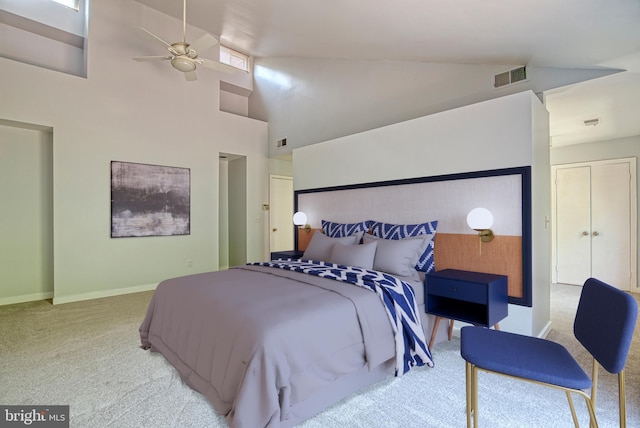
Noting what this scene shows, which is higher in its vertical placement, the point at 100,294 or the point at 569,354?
the point at 569,354

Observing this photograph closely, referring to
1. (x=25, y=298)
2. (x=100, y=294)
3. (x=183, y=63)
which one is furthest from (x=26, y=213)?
(x=183, y=63)

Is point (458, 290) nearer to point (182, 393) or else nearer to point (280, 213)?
point (182, 393)

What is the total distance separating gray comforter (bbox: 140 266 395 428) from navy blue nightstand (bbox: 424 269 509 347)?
74cm

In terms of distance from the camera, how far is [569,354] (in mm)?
1500

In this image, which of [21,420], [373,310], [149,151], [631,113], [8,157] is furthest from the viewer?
[149,151]

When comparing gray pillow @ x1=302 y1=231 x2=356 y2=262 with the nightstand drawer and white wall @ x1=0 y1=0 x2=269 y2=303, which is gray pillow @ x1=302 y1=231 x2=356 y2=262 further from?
white wall @ x1=0 y1=0 x2=269 y2=303

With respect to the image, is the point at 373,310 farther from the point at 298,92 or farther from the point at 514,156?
the point at 298,92

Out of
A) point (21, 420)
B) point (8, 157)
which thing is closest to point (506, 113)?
point (21, 420)

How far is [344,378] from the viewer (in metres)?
1.98

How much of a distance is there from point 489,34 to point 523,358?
2.59m

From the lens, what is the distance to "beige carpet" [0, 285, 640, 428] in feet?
5.89

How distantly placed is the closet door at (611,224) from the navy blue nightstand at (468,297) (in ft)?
11.6

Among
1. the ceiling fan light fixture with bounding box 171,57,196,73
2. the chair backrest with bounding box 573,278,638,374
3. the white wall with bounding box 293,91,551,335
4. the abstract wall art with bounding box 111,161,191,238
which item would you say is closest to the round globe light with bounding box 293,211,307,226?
the white wall with bounding box 293,91,551,335

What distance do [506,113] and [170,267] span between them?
522cm
